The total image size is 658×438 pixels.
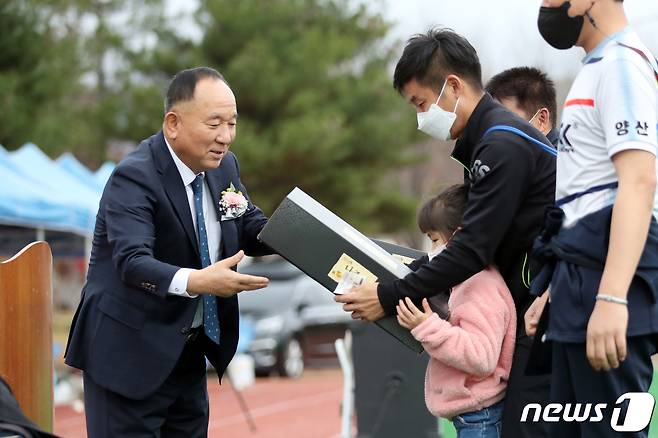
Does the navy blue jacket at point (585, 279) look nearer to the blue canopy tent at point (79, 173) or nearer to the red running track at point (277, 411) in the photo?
the red running track at point (277, 411)

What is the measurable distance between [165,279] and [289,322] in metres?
12.6

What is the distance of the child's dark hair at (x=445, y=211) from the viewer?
3.70 metres

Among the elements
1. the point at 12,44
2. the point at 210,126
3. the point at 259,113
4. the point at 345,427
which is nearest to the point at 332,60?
the point at 259,113

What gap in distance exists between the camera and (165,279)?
3.70m

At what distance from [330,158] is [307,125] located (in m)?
1.40

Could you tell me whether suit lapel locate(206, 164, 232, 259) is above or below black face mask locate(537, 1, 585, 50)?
below

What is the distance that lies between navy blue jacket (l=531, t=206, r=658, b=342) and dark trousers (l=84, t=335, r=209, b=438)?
1.67 metres

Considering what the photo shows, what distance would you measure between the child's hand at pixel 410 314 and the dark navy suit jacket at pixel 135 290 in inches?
33.1

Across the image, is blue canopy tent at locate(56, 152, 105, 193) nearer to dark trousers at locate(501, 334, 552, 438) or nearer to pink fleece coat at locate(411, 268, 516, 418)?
pink fleece coat at locate(411, 268, 516, 418)

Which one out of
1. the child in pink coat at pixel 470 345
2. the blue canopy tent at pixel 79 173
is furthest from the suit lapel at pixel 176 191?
the blue canopy tent at pixel 79 173

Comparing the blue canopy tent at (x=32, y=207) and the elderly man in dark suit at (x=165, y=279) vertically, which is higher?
the elderly man in dark suit at (x=165, y=279)

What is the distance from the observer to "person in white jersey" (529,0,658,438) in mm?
2746

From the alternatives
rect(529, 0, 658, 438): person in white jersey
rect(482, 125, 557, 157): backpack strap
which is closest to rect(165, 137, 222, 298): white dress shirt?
rect(482, 125, 557, 157): backpack strap

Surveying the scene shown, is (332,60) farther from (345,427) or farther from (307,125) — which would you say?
(345,427)
